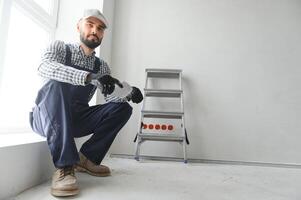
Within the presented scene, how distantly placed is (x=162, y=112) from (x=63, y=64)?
1265 mm

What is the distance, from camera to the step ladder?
92.8 inches

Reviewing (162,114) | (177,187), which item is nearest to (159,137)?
(162,114)

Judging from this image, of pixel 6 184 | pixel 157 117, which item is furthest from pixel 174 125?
pixel 6 184

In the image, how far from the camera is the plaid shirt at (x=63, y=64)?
1158 mm

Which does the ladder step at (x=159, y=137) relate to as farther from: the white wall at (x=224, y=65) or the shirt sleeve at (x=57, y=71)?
the shirt sleeve at (x=57, y=71)

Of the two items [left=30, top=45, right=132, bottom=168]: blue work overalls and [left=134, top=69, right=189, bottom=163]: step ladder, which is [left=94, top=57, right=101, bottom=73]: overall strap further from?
[left=134, top=69, right=189, bottom=163]: step ladder

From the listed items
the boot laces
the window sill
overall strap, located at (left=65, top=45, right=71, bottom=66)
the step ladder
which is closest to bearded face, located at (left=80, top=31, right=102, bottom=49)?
overall strap, located at (left=65, top=45, right=71, bottom=66)

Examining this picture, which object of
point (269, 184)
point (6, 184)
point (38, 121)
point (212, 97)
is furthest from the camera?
point (212, 97)

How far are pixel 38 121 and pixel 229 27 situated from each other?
230cm

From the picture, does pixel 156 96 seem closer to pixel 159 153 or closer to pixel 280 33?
pixel 159 153

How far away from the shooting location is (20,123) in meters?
1.71

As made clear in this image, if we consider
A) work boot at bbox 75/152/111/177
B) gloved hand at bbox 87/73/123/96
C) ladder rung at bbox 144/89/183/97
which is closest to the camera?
gloved hand at bbox 87/73/123/96

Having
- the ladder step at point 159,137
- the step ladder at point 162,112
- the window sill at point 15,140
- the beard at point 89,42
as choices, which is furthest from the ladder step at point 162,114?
the window sill at point 15,140

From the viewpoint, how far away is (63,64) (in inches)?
52.6
